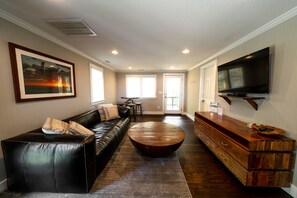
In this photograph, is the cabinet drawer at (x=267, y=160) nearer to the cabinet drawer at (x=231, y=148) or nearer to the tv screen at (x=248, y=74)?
the cabinet drawer at (x=231, y=148)

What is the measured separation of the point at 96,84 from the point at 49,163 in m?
3.15

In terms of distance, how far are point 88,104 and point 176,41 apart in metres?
2.90

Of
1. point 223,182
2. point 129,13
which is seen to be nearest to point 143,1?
point 129,13

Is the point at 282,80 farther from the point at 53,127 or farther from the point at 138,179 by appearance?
the point at 53,127

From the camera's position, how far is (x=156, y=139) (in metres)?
2.14

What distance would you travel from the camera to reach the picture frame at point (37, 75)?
1.66 m

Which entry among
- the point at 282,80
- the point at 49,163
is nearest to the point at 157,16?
Answer: the point at 282,80

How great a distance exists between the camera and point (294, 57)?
146cm

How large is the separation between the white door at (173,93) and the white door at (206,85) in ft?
6.03

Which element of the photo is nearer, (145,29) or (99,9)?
(99,9)

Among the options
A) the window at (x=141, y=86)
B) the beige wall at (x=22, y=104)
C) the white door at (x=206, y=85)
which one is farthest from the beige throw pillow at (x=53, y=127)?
the window at (x=141, y=86)

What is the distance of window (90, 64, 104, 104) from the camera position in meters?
3.86

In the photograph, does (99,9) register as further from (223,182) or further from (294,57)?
(223,182)

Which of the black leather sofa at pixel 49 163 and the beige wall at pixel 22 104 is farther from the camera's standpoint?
the beige wall at pixel 22 104
